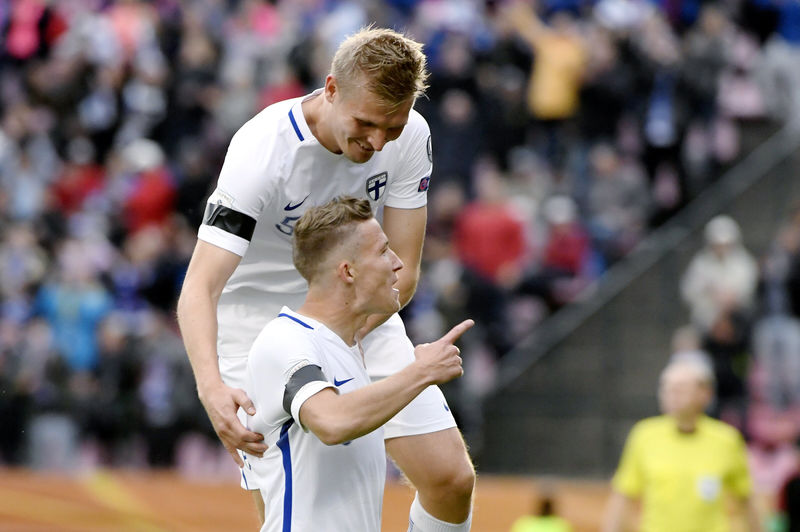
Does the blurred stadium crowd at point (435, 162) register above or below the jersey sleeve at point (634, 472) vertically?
above

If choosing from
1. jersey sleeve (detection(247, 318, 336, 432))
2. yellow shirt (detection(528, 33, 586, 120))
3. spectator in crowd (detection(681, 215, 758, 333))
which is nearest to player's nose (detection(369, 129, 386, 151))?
jersey sleeve (detection(247, 318, 336, 432))

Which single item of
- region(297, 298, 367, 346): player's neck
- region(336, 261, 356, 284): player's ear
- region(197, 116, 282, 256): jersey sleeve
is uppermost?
region(197, 116, 282, 256): jersey sleeve

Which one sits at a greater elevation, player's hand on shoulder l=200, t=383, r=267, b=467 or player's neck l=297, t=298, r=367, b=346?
player's neck l=297, t=298, r=367, b=346

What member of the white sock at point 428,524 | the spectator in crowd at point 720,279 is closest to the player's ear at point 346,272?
the white sock at point 428,524

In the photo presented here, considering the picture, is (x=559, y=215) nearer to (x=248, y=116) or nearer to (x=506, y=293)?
(x=506, y=293)

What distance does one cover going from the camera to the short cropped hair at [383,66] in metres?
4.82

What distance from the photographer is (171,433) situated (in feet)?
45.1

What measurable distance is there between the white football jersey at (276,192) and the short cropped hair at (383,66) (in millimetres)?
418

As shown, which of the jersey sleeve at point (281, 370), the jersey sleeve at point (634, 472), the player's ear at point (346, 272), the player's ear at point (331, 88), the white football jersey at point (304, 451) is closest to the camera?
the jersey sleeve at point (281, 370)

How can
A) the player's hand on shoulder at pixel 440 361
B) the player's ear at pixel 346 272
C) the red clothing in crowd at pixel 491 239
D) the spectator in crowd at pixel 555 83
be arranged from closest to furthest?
the player's hand on shoulder at pixel 440 361 < the player's ear at pixel 346 272 < the red clothing in crowd at pixel 491 239 < the spectator in crowd at pixel 555 83

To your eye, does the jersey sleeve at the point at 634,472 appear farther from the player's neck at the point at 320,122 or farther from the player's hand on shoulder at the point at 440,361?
the player's hand on shoulder at the point at 440,361

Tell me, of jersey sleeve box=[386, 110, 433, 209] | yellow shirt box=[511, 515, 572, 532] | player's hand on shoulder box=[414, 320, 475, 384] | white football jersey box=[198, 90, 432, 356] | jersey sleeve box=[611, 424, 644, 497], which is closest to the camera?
player's hand on shoulder box=[414, 320, 475, 384]

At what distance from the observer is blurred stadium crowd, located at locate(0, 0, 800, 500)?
1365 cm

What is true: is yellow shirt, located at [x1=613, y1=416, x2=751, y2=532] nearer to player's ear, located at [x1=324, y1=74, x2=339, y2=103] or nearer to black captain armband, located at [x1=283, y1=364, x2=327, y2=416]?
player's ear, located at [x1=324, y1=74, x2=339, y2=103]
